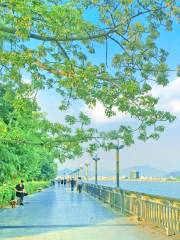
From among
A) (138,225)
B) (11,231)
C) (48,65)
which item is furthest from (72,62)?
(138,225)

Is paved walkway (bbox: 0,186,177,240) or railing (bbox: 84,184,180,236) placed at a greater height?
railing (bbox: 84,184,180,236)

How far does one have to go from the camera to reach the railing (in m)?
16.4

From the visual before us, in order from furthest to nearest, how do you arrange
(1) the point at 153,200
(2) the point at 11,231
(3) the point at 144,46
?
(1) the point at 153,200, (2) the point at 11,231, (3) the point at 144,46

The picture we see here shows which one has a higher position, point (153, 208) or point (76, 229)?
point (153, 208)

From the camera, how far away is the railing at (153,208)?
16.4 metres

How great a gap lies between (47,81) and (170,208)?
5011 millimetres

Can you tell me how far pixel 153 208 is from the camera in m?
19.3

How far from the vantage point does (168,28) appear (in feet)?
48.8

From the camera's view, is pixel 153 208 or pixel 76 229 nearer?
pixel 76 229

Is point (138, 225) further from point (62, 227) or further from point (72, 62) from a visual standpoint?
point (72, 62)

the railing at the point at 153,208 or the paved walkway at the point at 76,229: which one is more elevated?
the railing at the point at 153,208

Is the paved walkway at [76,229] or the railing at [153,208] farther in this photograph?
the paved walkway at [76,229]

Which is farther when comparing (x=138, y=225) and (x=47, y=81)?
(x=138, y=225)

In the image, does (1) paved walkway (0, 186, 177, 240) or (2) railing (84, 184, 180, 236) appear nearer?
(2) railing (84, 184, 180, 236)
